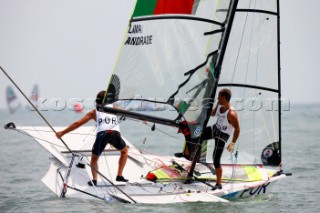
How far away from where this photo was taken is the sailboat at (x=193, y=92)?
10133mm

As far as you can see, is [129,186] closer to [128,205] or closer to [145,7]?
[128,205]

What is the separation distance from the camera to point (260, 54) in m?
11.5

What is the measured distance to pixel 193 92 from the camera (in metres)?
10.3

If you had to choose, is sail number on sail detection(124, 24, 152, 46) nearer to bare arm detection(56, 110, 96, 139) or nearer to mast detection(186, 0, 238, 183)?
mast detection(186, 0, 238, 183)

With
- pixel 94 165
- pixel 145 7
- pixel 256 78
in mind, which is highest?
pixel 145 7

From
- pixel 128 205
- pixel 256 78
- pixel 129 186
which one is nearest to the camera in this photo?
pixel 128 205

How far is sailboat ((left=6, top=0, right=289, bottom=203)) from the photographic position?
10133 mm

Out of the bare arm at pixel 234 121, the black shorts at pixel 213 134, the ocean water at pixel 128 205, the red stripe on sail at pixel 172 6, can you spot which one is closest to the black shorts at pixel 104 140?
the ocean water at pixel 128 205

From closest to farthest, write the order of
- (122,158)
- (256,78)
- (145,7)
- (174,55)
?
(145,7), (174,55), (122,158), (256,78)

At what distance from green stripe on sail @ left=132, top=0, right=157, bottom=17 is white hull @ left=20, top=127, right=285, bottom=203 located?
243cm

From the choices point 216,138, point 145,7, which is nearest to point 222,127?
point 216,138

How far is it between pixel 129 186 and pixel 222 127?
1681 mm


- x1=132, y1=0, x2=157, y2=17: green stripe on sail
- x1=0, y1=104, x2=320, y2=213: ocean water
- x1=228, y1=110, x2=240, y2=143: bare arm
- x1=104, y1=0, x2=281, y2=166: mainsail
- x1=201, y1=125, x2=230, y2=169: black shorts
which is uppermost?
x1=132, y1=0, x2=157, y2=17: green stripe on sail

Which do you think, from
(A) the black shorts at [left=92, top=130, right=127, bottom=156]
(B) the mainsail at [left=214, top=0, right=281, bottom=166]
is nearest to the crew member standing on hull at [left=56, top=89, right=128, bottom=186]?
(A) the black shorts at [left=92, top=130, right=127, bottom=156]
